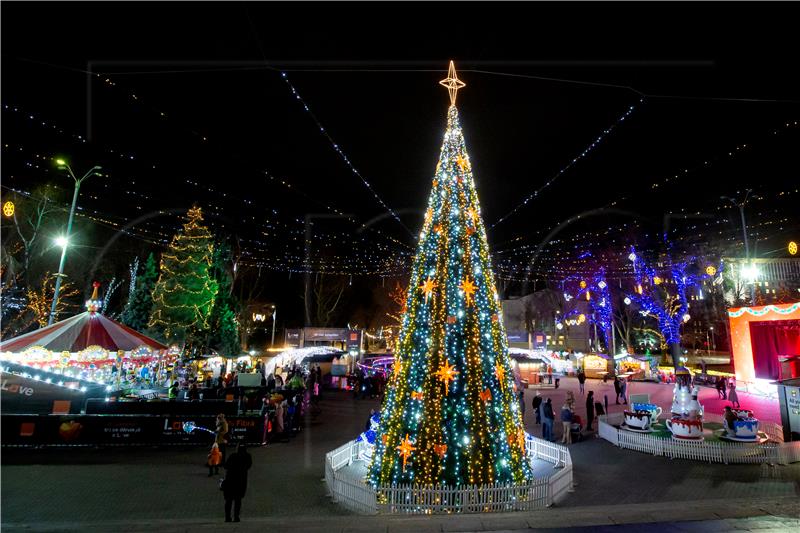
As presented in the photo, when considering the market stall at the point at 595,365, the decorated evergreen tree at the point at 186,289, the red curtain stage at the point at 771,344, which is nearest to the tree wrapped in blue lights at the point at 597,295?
the market stall at the point at 595,365

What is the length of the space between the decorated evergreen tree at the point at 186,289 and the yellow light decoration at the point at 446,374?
80.3ft

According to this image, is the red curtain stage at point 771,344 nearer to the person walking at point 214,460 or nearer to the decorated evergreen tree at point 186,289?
the person walking at point 214,460

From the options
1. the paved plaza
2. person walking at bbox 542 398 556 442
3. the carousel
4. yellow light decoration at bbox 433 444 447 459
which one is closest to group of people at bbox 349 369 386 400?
the carousel

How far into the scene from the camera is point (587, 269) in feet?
122

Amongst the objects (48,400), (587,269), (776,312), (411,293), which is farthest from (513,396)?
(587,269)

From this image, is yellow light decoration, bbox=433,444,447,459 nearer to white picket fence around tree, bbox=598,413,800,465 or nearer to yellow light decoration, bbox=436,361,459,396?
yellow light decoration, bbox=436,361,459,396

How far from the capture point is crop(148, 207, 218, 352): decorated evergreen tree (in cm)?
2748

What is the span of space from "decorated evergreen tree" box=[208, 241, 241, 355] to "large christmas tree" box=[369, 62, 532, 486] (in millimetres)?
25966

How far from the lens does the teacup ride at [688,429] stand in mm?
12102

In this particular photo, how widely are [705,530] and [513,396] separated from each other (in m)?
3.31

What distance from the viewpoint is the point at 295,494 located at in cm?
859

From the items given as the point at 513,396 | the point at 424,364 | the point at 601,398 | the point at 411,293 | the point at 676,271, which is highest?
the point at 676,271

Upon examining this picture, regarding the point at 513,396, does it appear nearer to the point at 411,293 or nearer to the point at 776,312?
the point at 411,293

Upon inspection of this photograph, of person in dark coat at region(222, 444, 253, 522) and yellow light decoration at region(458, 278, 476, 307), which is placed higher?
yellow light decoration at region(458, 278, 476, 307)
